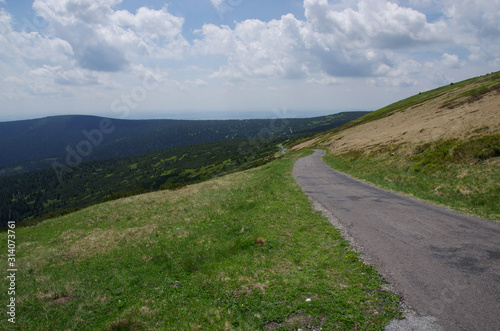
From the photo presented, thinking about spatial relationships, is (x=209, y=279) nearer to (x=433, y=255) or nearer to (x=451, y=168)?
(x=433, y=255)

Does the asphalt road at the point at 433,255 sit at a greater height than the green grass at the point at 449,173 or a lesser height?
lesser

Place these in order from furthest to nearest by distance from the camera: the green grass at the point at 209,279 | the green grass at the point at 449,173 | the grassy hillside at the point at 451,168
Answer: the grassy hillside at the point at 451,168, the green grass at the point at 449,173, the green grass at the point at 209,279

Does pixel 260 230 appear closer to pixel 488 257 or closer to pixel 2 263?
pixel 488 257

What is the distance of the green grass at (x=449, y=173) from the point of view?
54.8 ft

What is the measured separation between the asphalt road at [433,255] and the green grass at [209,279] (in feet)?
3.22

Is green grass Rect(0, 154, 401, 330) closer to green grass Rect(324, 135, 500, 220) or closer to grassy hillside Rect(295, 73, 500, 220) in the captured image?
green grass Rect(324, 135, 500, 220)

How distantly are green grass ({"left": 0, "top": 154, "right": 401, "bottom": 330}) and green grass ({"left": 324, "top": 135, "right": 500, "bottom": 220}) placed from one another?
33.7ft

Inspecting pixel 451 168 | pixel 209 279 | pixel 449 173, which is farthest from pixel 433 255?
pixel 451 168

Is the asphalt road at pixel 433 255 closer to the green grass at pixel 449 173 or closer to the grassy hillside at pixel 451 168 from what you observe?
the green grass at pixel 449 173

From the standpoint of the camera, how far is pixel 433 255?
407 inches

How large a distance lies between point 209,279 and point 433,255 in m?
→ 9.66

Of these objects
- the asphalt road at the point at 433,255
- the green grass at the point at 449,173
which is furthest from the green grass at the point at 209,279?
the green grass at the point at 449,173

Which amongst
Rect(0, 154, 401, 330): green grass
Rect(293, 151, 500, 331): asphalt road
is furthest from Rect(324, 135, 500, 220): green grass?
Rect(0, 154, 401, 330): green grass

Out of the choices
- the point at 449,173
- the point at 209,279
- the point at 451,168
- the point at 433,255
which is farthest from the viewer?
the point at 451,168
